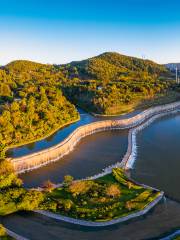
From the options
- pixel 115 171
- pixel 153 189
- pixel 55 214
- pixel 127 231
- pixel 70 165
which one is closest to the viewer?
pixel 127 231

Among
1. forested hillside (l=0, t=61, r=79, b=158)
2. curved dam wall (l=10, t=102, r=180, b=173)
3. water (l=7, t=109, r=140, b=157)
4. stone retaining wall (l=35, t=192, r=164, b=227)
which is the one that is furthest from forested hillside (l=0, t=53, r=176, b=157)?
stone retaining wall (l=35, t=192, r=164, b=227)

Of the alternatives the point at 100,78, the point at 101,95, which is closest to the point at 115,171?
the point at 101,95

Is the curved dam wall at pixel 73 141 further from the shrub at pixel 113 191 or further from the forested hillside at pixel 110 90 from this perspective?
the shrub at pixel 113 191

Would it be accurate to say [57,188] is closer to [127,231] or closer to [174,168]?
[127,231]

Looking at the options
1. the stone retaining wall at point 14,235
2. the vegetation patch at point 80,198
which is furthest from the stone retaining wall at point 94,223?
the stone retaining wall at point 14,235

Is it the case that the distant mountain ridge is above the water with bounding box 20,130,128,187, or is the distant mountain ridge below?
above

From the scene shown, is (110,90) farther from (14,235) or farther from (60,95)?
(14,235)

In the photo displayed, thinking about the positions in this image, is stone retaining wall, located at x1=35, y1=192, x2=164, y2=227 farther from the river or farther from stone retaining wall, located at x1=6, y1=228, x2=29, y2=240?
stone retaining wall, located at x1=6, y1=228, x2=29, y2=240
